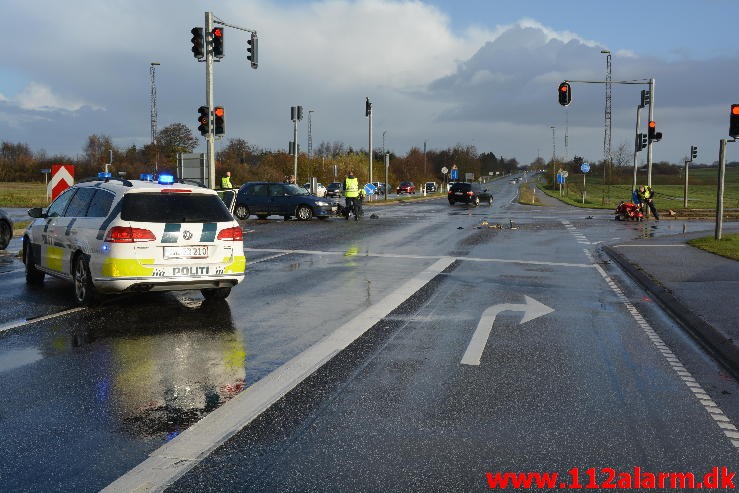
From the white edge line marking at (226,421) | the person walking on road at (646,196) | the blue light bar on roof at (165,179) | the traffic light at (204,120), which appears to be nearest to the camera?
the white edge line marking at (226,421)

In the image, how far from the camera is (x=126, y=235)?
30.5ft

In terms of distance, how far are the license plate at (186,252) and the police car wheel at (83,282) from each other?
3.39 ft

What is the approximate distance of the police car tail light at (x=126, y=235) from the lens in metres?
9.27

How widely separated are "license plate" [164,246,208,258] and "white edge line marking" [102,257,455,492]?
218 centimetres

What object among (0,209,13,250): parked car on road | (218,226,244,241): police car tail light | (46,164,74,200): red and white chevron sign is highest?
(46,164,74,200): red and white chevron sign

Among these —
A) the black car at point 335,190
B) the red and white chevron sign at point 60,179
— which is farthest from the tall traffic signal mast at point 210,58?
the black car at point 335,190

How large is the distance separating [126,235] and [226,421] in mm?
4776

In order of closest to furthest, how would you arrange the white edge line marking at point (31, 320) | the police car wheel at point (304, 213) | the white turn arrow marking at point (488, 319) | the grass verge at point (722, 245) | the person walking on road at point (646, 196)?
the white turn arrow marking at point (488, 319) < the white edge line marking at point (31, 320) < the grass verge at point (722, 245) < the person walking on road at point (646, 196) < the police car wheel at point (304, 213)

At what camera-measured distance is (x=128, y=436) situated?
4797 mm

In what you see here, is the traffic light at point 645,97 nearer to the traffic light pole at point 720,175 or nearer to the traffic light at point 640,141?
the traffic light at point 640,141

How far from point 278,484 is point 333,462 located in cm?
43

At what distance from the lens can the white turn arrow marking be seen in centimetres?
722

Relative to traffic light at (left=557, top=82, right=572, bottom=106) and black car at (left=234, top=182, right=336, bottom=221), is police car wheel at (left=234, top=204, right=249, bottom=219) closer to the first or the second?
black car at (left=234, top=182, right=336, bottom=221)

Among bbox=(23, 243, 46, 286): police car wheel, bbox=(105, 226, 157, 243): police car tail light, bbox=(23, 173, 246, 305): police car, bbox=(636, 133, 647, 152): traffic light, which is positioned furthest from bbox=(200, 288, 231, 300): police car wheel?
bbox=(636, 133, 647, 152): traffic light
